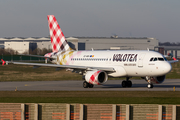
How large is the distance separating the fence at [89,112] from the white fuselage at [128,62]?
17910 millimetres

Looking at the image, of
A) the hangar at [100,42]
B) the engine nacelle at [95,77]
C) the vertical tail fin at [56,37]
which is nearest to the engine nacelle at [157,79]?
the engine nacelle at [95,77]

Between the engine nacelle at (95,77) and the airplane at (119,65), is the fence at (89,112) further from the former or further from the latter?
the engine nacelle at (95,77)

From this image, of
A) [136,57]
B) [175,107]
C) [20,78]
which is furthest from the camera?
[20,78]

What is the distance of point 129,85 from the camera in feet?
127

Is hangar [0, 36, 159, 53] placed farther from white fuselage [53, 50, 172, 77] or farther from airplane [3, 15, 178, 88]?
airplane [3, 15, 178, 88]

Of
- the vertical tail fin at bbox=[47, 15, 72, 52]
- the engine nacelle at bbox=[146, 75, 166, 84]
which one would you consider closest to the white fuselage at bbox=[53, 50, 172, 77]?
the engine nacelle at bbox=[146, 75, 166, 84]

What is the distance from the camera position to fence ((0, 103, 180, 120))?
16203mm

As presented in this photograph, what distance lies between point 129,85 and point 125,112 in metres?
22.7

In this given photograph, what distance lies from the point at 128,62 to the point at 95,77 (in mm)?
4161

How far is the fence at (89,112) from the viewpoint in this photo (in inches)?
638

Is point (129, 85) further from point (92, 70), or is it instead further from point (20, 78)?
point (20, 78)

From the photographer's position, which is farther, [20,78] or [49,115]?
[20,78]

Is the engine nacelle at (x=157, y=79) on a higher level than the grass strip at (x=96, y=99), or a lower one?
higher

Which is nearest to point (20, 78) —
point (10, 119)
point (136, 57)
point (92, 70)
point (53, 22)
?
point (53, 22)
